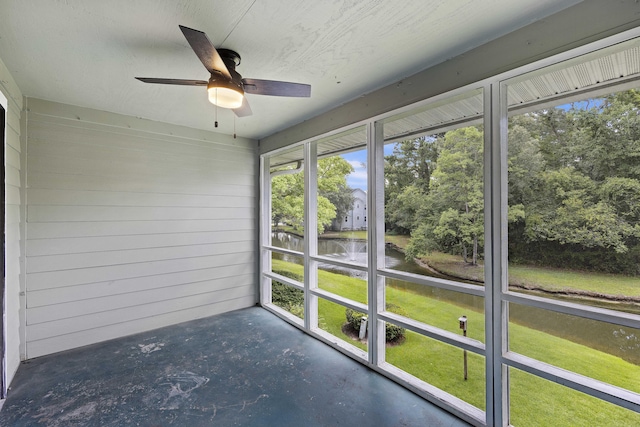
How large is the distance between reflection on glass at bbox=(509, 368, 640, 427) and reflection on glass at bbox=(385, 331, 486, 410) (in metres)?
0.26

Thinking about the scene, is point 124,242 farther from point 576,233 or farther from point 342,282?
point 576,233

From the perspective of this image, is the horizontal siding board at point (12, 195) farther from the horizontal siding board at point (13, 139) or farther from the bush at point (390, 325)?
the bush at point (390, 325)

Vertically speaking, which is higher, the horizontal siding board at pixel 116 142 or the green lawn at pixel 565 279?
the horizontal siding board at pixel 116 142

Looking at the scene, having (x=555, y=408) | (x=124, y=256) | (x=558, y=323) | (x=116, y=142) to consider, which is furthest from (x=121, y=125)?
(x=555, y=408)

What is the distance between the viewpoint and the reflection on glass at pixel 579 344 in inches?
63.4

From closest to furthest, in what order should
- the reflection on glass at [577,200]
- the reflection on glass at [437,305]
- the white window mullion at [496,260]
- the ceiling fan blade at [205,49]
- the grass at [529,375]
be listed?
the ceiling fan blade at [205,49], the reflection on glass at [577,200], the grass at [529,375], the white window mullion at [496,260], the reflection on glass at [437,305]

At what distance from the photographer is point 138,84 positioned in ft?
8.45

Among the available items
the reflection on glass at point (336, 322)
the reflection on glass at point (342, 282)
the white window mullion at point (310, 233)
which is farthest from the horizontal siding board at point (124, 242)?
the reflection on glass at point (336, 322)

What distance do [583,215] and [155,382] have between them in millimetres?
3543

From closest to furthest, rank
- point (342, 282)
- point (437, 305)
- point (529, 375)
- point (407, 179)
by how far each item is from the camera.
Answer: point (529, 375) → point (437, 305) → point (407, 179) → point (342, 282)

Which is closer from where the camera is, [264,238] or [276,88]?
[276,88]

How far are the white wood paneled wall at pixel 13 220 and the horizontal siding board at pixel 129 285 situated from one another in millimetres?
196

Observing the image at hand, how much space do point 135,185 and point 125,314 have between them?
1.59m

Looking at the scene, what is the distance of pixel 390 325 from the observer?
3.39m
